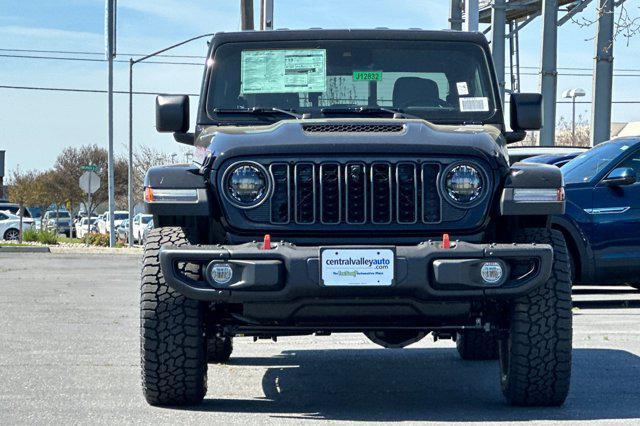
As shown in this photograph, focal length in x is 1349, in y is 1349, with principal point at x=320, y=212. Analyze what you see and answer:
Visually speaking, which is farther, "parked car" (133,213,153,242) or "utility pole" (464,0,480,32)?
"parked car" (133,213,153,242)

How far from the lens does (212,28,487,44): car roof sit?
8.44m

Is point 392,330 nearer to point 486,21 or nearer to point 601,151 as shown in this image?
point 601,151

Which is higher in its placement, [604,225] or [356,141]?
[356,141]

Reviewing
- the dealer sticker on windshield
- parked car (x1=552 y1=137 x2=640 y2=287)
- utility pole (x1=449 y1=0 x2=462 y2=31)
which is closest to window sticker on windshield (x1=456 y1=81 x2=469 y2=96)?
the dealer sticker on windshield

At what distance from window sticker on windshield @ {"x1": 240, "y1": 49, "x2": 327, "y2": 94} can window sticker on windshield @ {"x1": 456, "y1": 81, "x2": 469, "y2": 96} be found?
32.8 inches

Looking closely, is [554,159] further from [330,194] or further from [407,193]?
[330,194]

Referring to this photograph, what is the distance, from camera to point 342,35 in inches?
332

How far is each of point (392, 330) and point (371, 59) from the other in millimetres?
2041

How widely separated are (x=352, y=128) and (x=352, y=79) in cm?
119

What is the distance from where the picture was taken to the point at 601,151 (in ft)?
45.0

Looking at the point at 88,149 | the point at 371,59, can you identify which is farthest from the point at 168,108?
the point at 88,149

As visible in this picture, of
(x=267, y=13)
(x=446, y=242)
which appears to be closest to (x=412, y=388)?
(x=446, y=242)

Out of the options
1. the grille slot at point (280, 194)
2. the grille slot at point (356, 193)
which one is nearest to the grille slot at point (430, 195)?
the grille slot at point (356, 193)

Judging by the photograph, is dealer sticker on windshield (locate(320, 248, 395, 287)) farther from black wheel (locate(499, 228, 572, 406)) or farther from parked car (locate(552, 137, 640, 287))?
parked car (locate(552, 137, 640, 287))
